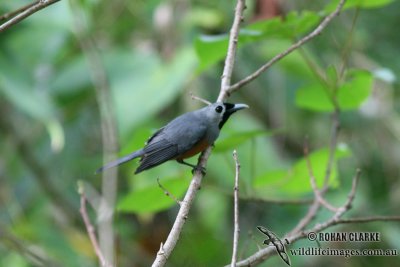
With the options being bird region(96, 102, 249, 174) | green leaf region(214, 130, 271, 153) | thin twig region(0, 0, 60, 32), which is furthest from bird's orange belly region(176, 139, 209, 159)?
Answer: thin twig region(0, 0, 60, 32)

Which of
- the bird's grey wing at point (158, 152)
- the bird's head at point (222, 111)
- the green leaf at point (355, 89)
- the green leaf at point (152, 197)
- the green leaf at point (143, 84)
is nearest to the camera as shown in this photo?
the green leaf at point (152, 197)

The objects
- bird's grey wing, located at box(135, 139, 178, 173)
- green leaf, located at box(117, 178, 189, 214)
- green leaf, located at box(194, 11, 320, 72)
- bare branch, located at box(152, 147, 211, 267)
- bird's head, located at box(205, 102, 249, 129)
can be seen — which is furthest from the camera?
bird's head, located at box(205, 102, 249, 129)

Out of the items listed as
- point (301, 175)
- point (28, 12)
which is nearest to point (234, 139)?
point (301, 175)

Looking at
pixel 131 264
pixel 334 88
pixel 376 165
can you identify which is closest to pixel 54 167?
pixel 131 264

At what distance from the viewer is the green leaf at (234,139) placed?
2554 millimetres

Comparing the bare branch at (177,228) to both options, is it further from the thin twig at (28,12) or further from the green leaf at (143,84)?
the green leaf at (143,84)

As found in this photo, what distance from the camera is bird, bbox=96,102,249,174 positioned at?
302 centimetres

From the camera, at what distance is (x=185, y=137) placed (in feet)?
10.2

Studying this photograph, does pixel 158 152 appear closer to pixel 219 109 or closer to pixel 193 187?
pixel 219 109

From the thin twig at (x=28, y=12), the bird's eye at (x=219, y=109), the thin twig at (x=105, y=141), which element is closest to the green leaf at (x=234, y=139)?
the bird's eye at (x=219, y=109)

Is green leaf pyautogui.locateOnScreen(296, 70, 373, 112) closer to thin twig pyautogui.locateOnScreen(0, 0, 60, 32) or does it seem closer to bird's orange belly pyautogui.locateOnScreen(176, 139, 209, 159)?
bird's orange belly pyautogui.locateOnScreen(176, 139, 209, 159)

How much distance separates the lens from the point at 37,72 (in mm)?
4457

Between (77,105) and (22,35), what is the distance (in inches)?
24.3

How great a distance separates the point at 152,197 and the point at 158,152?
38 centimetres
